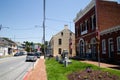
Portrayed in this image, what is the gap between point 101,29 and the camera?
103ft

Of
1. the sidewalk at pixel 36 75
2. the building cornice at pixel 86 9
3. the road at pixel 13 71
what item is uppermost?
the building cornice at pixel 86 9

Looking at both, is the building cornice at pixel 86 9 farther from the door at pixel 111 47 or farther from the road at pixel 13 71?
the road at pixel 13 71

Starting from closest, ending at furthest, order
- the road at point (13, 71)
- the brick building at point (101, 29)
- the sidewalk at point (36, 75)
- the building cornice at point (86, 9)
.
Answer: the sidewalk at point (36, 75), the road at point (13, 71), the brick building at point (101, 29), the building cornice at point (86, 9)

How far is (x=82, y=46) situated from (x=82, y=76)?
29.4 metres

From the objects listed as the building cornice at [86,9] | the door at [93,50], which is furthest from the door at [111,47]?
the building cornice at [86,9]

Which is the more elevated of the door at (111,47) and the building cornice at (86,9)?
the building cornice at (86,9)

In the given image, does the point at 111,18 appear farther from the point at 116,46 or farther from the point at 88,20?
the point at 116,46

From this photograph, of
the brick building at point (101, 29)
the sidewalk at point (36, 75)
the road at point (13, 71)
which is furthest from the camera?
the brick building at point (101, 29)

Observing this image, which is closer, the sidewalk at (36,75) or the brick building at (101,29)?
the sidewalk at (36,75)

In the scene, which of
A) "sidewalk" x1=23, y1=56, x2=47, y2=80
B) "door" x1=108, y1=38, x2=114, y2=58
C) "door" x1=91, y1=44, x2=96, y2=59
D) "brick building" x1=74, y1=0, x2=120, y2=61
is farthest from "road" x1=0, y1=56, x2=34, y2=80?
"door" x1=108, y1=38, x2=114, y2=58

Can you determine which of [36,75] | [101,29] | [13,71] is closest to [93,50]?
[101,29]

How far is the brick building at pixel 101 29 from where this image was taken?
84.8 feet

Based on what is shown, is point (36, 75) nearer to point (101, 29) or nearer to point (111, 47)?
point (111, 47)

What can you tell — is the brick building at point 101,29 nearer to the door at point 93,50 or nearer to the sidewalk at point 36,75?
the door at point 93,50
